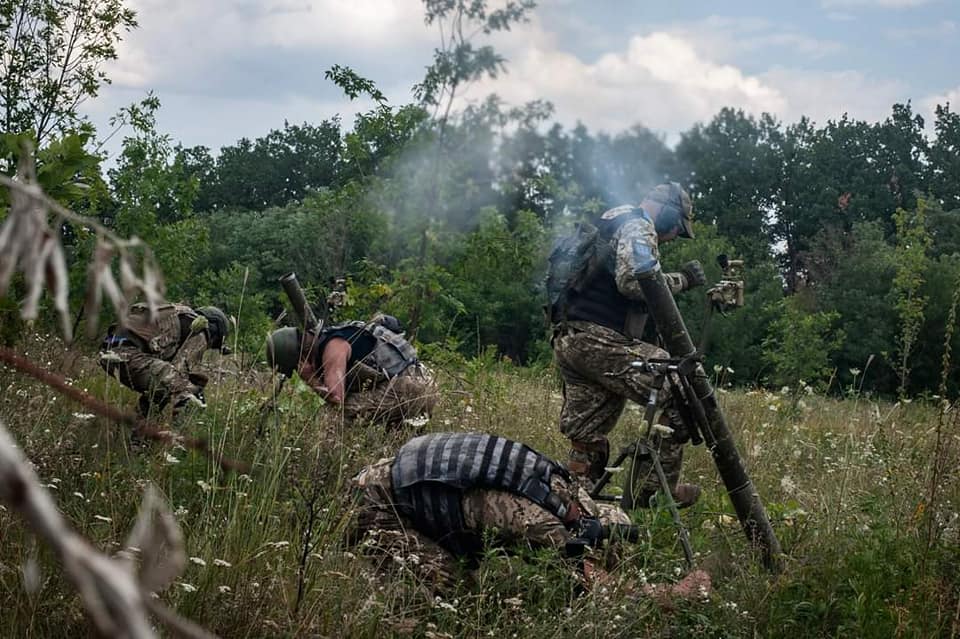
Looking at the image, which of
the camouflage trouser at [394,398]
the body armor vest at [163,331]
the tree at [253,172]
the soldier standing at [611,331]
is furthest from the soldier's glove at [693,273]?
the tree at [253,172]

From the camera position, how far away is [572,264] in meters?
5.82

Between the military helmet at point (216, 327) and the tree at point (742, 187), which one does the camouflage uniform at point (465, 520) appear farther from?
the tree at point (742, 187)

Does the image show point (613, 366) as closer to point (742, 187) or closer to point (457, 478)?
point (457, 478)

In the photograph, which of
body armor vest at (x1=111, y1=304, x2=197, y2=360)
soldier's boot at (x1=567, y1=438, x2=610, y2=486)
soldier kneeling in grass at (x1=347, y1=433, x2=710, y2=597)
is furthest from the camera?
body armor vest at (x1=111, y1=304, x2=197, y2=360)

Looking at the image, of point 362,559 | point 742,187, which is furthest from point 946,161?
point 362,559

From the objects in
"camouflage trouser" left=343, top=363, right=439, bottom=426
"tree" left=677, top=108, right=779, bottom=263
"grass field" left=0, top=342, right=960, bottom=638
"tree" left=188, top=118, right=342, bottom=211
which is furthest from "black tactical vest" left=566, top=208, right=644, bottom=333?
"tree" left=188, top=118, right=342, bottom=211

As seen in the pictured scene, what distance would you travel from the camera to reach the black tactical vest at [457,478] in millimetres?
3600

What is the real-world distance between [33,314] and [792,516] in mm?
3988

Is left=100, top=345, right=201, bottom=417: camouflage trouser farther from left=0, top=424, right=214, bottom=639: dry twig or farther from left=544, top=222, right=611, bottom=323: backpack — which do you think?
left=0, top=424, right=214, bottom=639: dry twig

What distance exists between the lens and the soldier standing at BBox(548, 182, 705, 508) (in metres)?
5.48

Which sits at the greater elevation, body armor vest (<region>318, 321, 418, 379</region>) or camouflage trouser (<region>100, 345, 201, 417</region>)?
body armor vest (<region>318, 321, 418, 379</region>)

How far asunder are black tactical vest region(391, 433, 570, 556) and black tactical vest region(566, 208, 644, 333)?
213cm

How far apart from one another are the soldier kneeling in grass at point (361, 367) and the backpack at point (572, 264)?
0.86 m

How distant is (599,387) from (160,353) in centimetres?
270
